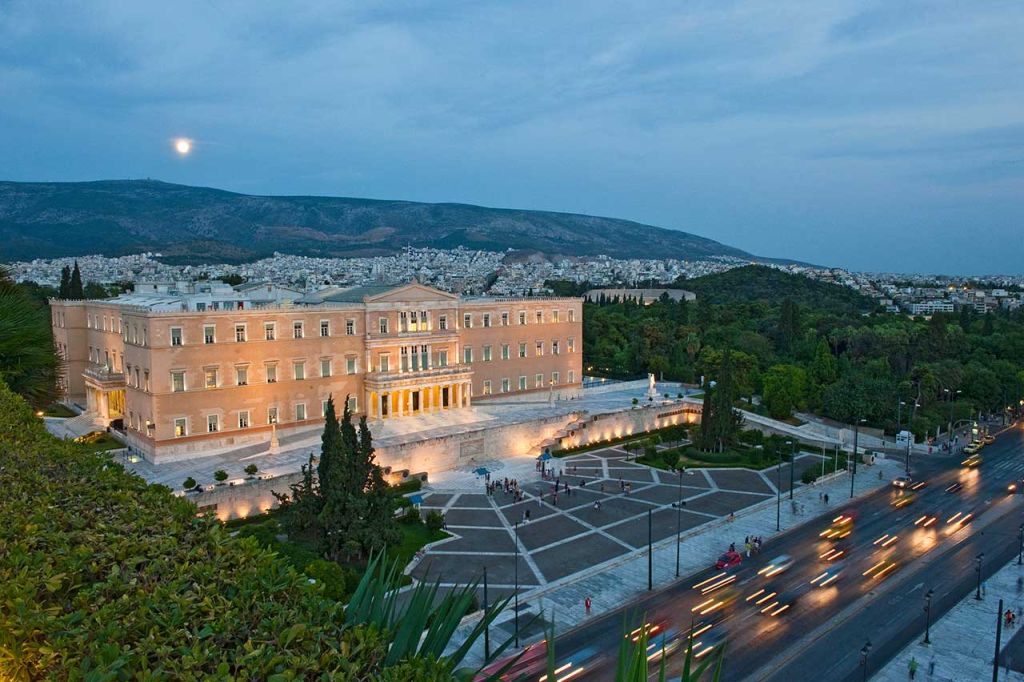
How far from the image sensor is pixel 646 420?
61781 mm

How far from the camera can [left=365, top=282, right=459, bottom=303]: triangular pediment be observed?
54.7m

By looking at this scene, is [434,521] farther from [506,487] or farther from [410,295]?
[410,295]

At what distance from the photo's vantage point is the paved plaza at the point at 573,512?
33.7 metres

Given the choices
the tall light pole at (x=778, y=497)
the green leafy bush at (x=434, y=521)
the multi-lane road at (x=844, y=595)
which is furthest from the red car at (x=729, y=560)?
the green leafy bush at (x=434, y=521)

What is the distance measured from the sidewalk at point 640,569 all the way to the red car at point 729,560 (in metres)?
0.70

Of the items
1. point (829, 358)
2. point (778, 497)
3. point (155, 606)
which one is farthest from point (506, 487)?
point (829, 358)

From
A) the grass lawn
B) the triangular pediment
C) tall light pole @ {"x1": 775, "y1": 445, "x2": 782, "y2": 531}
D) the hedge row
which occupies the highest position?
the triangular pediment

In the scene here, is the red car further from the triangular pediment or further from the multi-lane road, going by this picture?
the triangular pediment

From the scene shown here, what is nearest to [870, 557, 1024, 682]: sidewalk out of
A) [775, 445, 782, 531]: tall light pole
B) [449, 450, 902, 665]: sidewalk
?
[449, 450, 902, 665]: sidewalk

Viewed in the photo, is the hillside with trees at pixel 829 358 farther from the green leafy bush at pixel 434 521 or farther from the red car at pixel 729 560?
the green leafy bush at pixel 434 521

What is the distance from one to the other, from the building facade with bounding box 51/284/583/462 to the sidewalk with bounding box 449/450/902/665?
2352 cm

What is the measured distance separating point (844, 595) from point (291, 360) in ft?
120

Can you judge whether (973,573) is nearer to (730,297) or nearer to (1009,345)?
(1009,345)

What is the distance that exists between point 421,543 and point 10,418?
22.3 m
